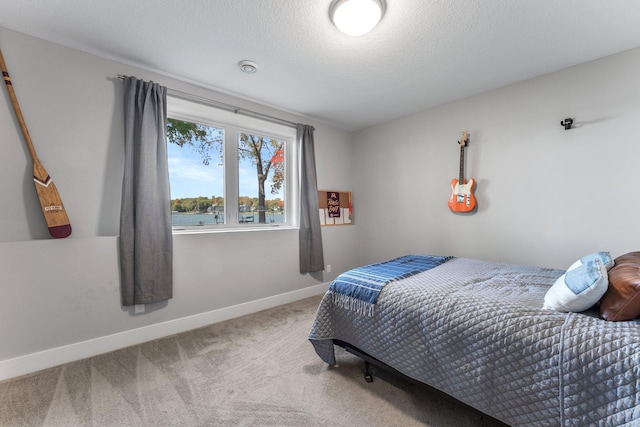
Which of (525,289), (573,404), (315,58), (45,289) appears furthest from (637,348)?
(45,289)

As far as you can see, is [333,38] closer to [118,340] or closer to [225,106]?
[225,106]

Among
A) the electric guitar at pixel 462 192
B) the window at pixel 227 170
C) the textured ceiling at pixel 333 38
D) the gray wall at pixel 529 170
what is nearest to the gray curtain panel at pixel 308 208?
the window at pixel 227 170

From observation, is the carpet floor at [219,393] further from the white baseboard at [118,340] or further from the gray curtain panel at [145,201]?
the gray curtain panel at [145,201]

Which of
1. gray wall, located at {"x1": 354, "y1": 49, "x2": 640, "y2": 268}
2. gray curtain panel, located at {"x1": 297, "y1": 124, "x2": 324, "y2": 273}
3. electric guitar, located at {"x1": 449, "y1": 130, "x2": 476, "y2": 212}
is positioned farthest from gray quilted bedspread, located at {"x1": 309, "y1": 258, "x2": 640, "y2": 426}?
gray curtain panel, located at {"x1": 297, "y1": 124, "x2": 324, "y2": 273}

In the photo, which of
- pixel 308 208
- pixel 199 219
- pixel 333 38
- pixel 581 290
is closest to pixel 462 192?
pixel 308 208

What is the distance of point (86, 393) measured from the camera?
5.39 ft

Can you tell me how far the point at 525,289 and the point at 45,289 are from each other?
320 cm

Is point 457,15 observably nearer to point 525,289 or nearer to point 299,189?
point 525,289

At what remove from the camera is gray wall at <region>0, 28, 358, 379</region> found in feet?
5.98

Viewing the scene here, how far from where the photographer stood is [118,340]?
2.17 metres

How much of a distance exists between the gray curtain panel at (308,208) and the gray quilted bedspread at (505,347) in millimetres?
1568

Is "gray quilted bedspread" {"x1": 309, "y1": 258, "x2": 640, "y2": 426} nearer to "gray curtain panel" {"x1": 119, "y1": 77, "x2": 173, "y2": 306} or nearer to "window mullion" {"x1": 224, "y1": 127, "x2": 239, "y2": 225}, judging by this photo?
"gray curtain panel" {"x1": 119, "y1": 77, "x2": 173, "y2": 306}

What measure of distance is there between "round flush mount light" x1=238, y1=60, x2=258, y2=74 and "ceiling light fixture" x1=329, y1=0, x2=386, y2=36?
2.80 ft

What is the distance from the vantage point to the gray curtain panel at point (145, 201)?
2170 mm
